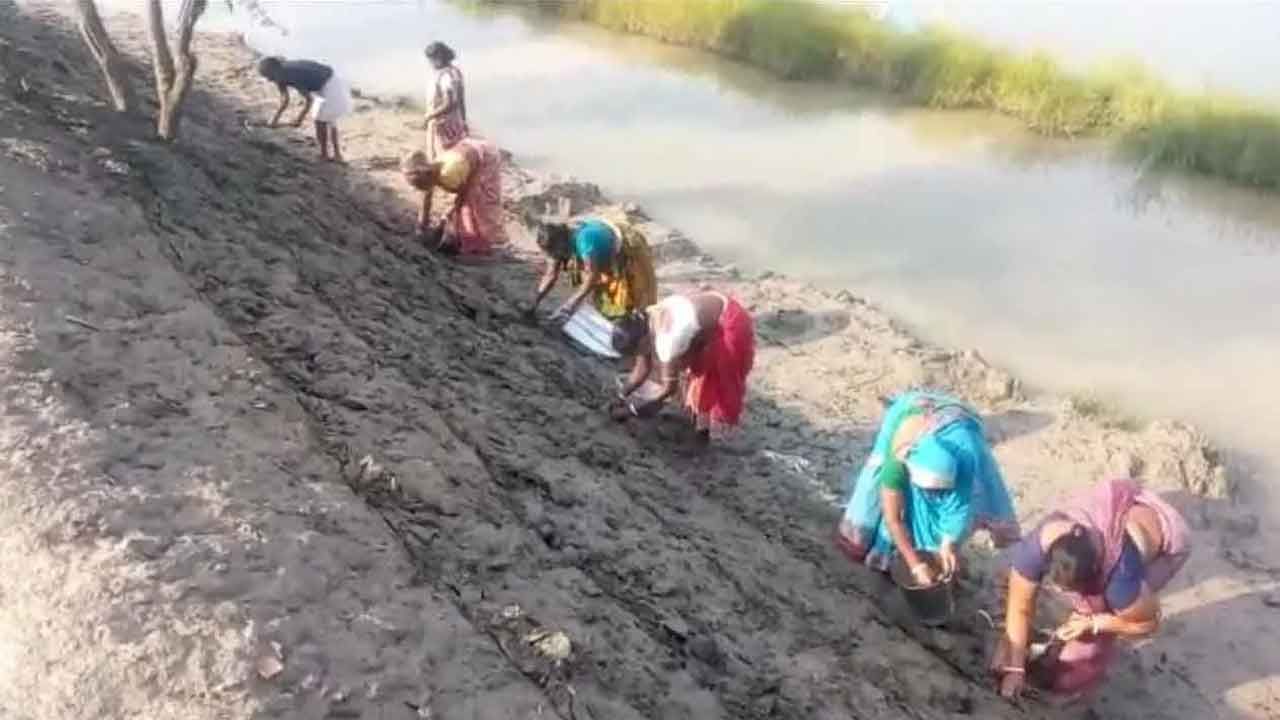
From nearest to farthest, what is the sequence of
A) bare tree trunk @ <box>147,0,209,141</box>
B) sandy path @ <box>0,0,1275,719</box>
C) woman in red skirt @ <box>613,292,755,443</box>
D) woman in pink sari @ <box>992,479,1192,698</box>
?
1. sandy path @ <box>0,0,1275,719</box>
2. woman in pink sari @ <box>992,479,1192,698</box>
3. woman in red skirt @ <box>613,292,755,443</box>
4. bare tree trunk @ <box>147,0,209,141</box>

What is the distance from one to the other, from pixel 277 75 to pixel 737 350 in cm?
520

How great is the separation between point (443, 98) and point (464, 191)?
1.33m

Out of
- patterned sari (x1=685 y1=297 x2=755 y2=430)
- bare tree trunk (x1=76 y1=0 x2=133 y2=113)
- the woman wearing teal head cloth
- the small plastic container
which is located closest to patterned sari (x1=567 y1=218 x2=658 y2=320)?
patterned sari (x1=685 y1=297 x2=755 y2=430)

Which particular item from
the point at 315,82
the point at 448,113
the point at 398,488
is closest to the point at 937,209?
the point at 448,113

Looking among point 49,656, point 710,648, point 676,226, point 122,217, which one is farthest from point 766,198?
point 49,656

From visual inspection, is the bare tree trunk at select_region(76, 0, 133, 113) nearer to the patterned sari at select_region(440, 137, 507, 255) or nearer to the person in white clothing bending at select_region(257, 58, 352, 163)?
the person in white clothing bending at select_region(257, 58, 352, 163)

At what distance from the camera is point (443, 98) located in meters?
9.04

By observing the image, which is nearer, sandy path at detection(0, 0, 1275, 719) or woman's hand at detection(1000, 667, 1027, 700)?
sandy path at detection(0, 0, 1275, 719)

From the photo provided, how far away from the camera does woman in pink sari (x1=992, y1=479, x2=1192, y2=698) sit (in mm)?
4320

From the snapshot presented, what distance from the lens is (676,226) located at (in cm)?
1055

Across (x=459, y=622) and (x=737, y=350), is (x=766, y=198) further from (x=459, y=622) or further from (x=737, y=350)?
(x=459, y=622)

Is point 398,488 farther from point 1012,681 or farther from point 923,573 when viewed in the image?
point 1012,681

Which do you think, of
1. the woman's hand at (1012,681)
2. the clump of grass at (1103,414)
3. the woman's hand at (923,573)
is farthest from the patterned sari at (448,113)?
the woman's hand at (1012,681)

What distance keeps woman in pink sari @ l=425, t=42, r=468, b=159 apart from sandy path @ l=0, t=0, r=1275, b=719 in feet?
3.65
